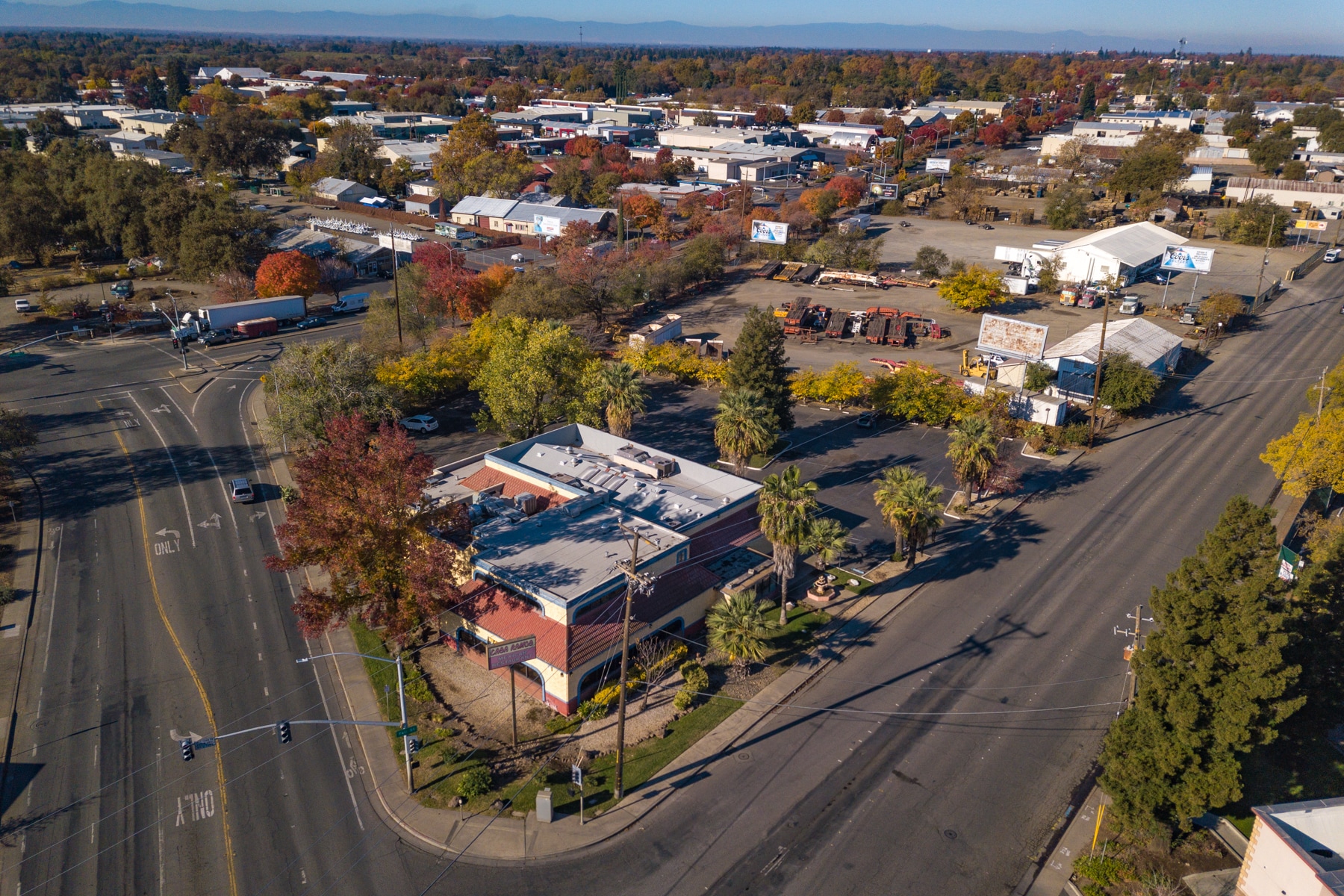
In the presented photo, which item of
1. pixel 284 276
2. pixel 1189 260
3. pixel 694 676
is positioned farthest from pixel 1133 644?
pixel 284 276

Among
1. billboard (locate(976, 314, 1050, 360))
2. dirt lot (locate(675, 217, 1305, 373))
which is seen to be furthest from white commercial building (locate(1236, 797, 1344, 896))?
dirt lot (locate(675, 217, 1305, 373))

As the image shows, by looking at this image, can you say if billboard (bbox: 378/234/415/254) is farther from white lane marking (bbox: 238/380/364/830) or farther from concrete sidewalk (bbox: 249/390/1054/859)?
concrete sidewalk (bbox: 249/390/1054/859)

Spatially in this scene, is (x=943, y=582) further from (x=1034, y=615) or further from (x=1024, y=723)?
(x=1024, y=723)

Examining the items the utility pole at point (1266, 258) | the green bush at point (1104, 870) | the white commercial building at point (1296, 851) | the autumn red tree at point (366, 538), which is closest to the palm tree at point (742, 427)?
the autumn red tree at point (366, 538)

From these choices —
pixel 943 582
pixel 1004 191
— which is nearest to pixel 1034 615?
pixel 943 582

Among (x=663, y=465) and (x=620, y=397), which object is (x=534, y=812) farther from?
(x=620, y=397)

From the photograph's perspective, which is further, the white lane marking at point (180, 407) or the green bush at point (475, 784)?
the white lane marking at point (180, 407)

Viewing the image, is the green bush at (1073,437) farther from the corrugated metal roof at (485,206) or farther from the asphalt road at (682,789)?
the corrugated metal roof at (485,206)
